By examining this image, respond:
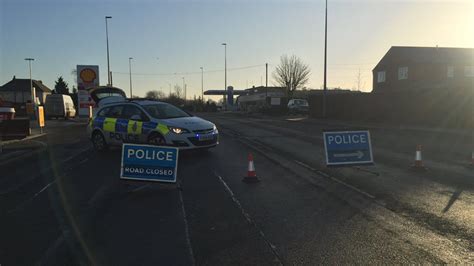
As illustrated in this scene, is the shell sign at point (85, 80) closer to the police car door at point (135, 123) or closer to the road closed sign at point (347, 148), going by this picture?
the police car door at point (135, 123)

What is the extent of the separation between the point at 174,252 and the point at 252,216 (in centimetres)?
158

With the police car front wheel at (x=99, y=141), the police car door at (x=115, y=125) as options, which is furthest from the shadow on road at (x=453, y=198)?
the police car front wheel at (x=99, y=141)

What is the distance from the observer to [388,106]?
27.8 meters

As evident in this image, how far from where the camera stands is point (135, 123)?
1159 centimetres

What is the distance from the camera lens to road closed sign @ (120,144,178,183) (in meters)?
7.44

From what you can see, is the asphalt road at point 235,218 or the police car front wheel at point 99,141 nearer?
the asphalt road at point 235,218

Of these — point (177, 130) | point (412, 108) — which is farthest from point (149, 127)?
point (412, 108)

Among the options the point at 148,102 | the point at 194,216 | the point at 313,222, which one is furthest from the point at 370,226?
the point at 148,102

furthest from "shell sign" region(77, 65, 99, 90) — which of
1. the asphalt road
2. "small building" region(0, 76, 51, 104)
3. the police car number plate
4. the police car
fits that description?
"small building" region(0, 76, 51, 104)

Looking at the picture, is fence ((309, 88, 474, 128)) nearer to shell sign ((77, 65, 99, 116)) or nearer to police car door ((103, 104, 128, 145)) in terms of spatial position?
police car door ((103, 104, 128, 145))

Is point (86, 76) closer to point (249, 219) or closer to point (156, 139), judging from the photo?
point (156, 139)

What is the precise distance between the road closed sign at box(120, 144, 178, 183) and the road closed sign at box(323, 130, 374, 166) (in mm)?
3653

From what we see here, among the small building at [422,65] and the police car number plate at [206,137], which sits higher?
the small building at [422,65]

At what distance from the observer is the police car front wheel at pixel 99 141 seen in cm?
1298
